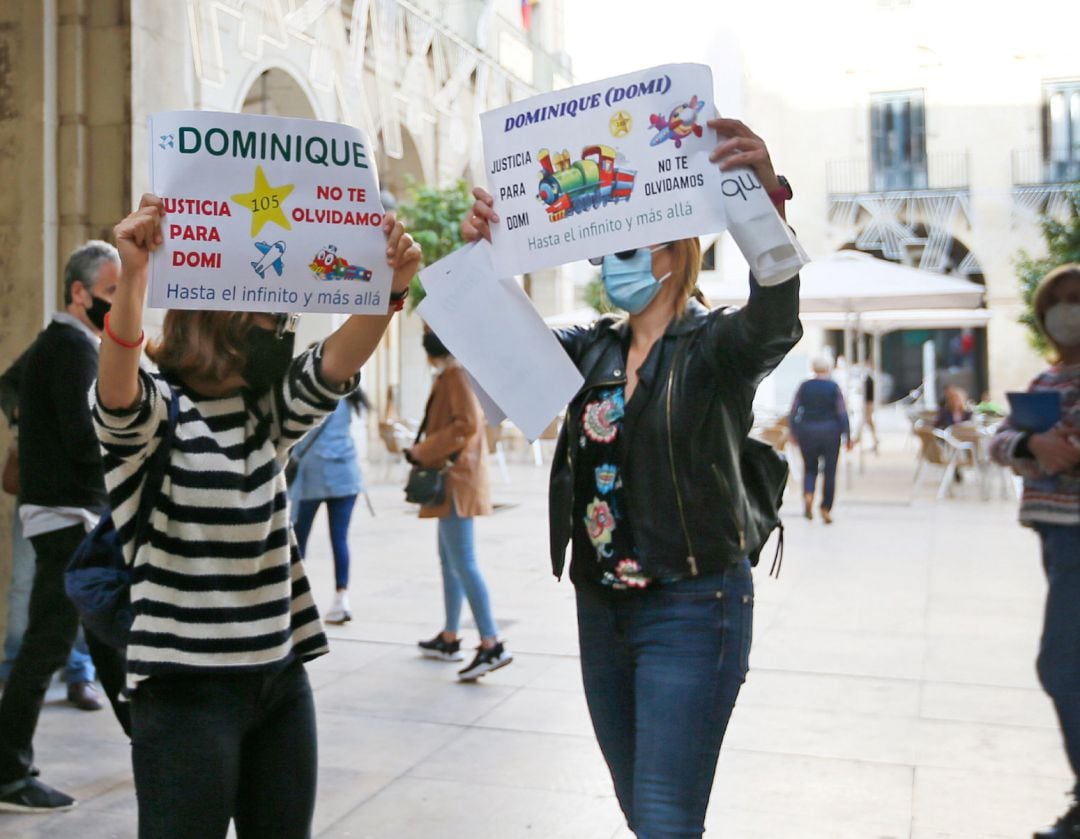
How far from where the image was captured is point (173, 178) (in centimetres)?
255

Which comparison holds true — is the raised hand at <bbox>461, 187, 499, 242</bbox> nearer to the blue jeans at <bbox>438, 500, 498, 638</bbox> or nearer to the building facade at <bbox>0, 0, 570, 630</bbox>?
the building facade at <bbox>0, 0, 570, 630</bbox>

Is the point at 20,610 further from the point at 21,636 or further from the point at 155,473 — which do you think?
the point at 155,473

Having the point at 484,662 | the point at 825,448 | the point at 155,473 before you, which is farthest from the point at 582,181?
the point at 825,448

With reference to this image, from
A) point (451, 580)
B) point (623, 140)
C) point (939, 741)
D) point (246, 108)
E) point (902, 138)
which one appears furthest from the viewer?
point (902, 138)

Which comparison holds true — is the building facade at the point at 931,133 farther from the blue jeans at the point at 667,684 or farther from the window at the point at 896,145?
the blue jeans at the point at 667,684

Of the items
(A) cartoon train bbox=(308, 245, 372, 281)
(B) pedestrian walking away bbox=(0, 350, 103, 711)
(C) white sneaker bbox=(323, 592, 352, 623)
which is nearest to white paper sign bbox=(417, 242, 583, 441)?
(A) cartoon train bbox=(308, 245, 372, 281)

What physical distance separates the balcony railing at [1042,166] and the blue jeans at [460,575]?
30.6 meters

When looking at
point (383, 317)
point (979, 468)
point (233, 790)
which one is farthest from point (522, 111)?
point (979, 468)

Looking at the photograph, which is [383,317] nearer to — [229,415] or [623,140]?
[229,415]

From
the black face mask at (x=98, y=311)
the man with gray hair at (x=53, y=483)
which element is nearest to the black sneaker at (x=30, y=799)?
the man with gray hair at (x=53, y=483)

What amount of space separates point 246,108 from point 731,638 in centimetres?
1619

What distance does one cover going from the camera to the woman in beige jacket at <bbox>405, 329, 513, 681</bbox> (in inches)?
253

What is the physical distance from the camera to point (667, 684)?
2.63 metres

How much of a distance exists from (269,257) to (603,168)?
0.77 m
